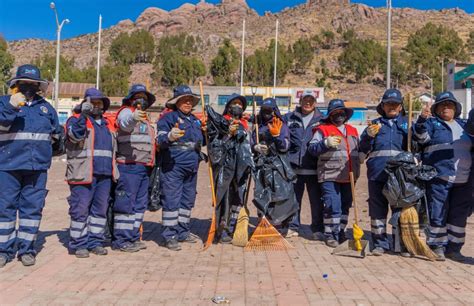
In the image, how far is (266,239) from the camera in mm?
6555

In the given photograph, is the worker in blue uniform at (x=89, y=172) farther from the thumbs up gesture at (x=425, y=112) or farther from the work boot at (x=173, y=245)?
the thumbs up gesture at (x=425, y=112)

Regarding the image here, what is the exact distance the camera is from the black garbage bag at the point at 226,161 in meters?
6.62

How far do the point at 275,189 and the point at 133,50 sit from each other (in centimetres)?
8060

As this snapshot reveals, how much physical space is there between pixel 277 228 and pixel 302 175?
91 centimetres

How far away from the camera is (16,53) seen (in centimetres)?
11894

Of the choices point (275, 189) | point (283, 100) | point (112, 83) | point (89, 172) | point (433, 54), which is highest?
point (433, 54)

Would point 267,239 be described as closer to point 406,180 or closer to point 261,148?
point 261,148

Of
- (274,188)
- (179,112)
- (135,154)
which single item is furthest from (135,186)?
(274,188)

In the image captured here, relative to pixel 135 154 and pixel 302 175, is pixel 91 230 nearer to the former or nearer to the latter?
pixel 135 154

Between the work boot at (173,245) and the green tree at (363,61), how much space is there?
221ft

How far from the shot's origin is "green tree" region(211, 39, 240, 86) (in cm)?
6744

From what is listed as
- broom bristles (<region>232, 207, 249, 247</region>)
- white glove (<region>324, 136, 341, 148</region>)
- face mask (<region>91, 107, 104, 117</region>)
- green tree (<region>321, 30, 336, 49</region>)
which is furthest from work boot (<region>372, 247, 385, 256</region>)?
green tree (<region>321, 30, 336, 49</region>)

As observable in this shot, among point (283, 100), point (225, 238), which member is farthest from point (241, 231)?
point (283, 100)

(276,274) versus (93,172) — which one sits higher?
(93,172)
